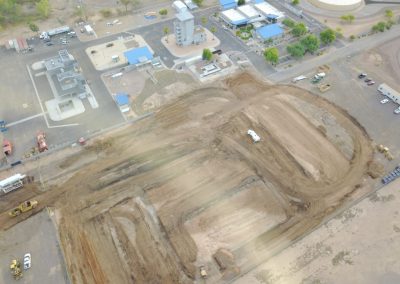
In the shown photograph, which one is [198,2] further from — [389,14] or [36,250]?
[36,250]

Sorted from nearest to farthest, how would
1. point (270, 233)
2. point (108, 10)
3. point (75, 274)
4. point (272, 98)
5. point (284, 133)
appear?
point (75, 274)
point (270, 233)
point (284, 133)
point (272, 98)
point (108, 10)

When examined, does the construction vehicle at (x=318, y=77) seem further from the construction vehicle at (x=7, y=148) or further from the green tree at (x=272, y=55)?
the construction vehicle at (x=7, y=148)

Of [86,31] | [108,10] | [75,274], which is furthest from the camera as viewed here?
[108,10]

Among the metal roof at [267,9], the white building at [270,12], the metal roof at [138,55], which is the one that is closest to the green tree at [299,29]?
the white building at [270,12]

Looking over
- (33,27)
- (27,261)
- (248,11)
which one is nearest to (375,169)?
(248,11)

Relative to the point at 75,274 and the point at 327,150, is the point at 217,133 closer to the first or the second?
the point at 327,150

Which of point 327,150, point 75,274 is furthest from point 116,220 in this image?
point 327,150
